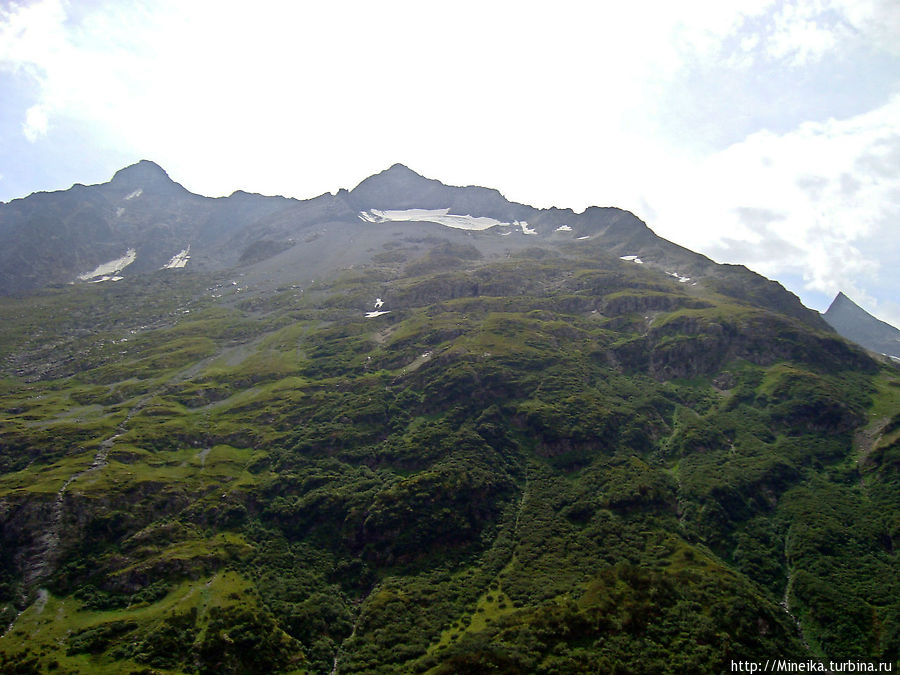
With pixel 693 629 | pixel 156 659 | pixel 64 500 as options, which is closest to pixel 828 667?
pixel 693 629

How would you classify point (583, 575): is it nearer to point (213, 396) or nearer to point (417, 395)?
point (417, 395)

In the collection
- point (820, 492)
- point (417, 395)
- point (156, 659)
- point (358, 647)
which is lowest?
point (358, 647)

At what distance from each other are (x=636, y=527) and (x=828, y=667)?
3899 cm

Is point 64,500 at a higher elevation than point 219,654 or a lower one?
higher

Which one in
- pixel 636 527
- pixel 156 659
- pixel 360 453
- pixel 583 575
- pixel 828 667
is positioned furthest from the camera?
pixel 360 453

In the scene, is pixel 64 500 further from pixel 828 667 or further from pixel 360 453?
pixel 828 667

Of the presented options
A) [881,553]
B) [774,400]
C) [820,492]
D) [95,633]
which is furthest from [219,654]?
[774,400]

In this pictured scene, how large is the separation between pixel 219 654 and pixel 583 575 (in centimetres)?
6657

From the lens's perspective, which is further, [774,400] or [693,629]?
[774,400]

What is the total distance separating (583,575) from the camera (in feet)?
328

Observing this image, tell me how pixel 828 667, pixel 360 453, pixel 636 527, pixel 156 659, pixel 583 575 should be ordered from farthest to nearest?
pixel 360 453 → pixel 636 527 → pixel 583 575 → pixel 828 667 → pixel 156 659

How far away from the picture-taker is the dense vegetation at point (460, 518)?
274 feet

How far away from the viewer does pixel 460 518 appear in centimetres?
11906

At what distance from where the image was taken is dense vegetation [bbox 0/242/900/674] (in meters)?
83.4
